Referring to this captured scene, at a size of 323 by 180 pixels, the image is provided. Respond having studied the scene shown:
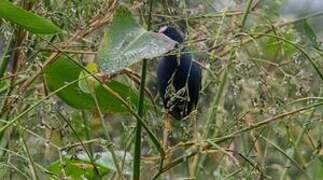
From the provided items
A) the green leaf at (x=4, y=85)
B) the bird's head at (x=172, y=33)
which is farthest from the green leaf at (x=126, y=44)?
the green leaf at (x=4, y=85)

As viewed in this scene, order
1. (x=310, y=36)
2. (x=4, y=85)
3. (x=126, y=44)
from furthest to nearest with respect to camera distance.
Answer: (x=4, y=85), (x=310, y=36), (x=126, y=44)

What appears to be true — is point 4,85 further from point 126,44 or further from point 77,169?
point 126,44

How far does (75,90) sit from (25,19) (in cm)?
15

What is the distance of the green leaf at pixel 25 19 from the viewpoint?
2.31ft

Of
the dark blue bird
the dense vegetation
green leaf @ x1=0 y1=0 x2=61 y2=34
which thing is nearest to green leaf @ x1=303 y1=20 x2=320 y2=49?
the dense vegetation

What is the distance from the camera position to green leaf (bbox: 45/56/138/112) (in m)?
0.83

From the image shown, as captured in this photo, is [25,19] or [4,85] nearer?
[25,19]

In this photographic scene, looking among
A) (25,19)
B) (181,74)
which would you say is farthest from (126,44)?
(181,74)

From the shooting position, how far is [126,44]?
63cm

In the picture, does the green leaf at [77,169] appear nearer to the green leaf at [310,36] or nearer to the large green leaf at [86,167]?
the large green leaf at [86,167]

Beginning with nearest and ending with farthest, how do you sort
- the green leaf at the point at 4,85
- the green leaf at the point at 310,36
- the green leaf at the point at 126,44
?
the green leaf at the point at 126,44
the green leaf at the point at 310,36
the green leaf at the point at 4,85

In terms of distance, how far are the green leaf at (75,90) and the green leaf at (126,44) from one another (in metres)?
0.17

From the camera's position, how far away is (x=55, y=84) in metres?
0.86

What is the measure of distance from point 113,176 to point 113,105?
11 centimetres
